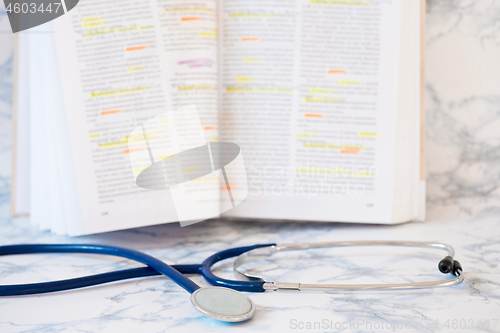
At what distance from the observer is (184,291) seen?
0.55 metres

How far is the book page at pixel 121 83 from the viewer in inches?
27.1

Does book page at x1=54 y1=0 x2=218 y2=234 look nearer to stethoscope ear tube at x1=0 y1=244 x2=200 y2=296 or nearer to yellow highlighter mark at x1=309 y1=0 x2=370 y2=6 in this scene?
stethoscope ear tube at x1=0 y1=244 x2=200 y2=296

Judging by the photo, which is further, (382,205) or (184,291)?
(382,205)

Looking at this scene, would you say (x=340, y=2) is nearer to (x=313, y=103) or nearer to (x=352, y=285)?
(x=313, y=103)

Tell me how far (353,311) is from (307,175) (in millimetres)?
320

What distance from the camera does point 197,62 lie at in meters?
0.73

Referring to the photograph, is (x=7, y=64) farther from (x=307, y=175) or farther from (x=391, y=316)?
(x=391, y=316)

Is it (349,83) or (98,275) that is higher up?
(349,83)

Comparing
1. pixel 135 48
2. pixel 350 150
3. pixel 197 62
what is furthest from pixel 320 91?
pixel 135 48

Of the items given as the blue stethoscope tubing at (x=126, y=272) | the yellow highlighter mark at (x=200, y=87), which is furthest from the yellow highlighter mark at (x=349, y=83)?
the blue stethoscope tubing at (x=126, y=272)

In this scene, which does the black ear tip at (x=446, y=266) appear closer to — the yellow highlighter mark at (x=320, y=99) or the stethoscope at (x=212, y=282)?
the stethoscope at (x=212, y=282)

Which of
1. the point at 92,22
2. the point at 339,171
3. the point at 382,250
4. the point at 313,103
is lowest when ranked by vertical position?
the point at 382,250

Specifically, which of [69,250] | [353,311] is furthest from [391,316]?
[69,250]

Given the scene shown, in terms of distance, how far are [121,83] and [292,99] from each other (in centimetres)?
29
